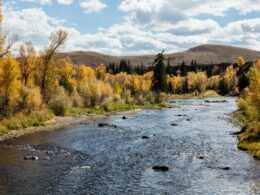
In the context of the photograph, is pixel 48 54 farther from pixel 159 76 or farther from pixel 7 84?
pixel 159 76

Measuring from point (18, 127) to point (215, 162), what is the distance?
31.0 meters

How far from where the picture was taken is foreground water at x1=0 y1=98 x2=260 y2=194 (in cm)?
2753

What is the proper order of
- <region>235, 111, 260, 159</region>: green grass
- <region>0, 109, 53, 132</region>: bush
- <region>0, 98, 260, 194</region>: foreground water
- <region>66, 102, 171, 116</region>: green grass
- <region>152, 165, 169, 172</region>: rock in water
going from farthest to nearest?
<region>66, 102, 171, 116</region>: green grass < <region>0, 109, 53, 132</region>: bush < <region>235, 111, 260, 159</region>: green grass < <region>152, 165, 169, 172</region>: rock in water < <region>0, 98, 260, 194</region>: foreground water

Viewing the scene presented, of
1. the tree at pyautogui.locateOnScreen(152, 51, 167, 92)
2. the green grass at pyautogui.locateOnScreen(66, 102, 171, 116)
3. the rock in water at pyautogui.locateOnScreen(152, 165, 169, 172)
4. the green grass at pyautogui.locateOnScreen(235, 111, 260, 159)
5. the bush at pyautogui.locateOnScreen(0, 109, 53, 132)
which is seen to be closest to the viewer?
the rock in water at pyautogui.locateOnScreen(152, 165, 169, 172)

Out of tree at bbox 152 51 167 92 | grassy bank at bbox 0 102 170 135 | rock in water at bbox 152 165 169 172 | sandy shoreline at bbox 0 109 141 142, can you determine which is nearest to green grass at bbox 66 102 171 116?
grassy bank at bbox 0 102 170 135

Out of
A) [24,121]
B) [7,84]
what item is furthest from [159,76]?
[7,84]

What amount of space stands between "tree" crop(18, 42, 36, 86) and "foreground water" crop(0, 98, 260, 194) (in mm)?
30070

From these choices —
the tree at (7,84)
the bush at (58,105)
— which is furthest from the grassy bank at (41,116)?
the tree at (7,84)

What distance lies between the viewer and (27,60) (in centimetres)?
8038

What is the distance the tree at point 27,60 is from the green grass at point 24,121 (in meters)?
19.2

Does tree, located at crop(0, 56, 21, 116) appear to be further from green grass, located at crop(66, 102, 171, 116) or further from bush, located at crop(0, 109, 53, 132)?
green grass, located at crop(66, 102, 171, 116)

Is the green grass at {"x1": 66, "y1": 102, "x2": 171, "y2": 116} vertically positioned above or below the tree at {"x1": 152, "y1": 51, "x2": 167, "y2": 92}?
below

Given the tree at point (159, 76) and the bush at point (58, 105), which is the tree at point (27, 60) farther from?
the tree at point (159, 76)

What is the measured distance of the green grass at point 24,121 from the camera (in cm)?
5309
